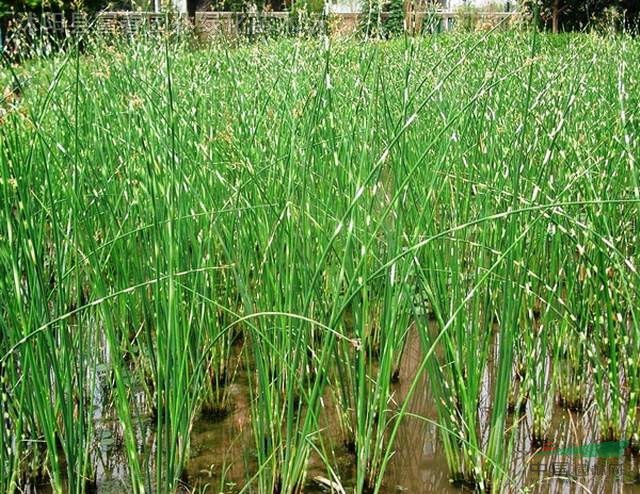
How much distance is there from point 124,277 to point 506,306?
97 cm

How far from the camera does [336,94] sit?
368cm

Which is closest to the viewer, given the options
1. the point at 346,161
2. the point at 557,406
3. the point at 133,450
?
the point at 133,450

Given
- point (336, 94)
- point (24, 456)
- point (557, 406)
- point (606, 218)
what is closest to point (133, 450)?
point (24, 456)

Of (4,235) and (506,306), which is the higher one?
(4,235)

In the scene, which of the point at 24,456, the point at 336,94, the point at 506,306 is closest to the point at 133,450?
the point at 24,456

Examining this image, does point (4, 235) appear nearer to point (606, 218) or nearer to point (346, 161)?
point (346, 161)

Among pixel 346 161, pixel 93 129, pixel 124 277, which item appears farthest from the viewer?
pixel 93 129

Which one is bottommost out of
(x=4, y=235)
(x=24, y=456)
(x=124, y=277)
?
(x=24, y=456)

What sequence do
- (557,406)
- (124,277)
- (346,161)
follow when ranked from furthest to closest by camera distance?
(346,161) < (557,406) < (124,277)

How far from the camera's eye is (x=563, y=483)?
1874mm

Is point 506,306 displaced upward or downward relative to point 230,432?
upward

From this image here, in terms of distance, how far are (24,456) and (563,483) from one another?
1234mm

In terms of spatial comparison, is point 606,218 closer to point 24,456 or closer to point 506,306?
point 506,306

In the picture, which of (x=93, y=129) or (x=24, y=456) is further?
(x=93, y=129)
